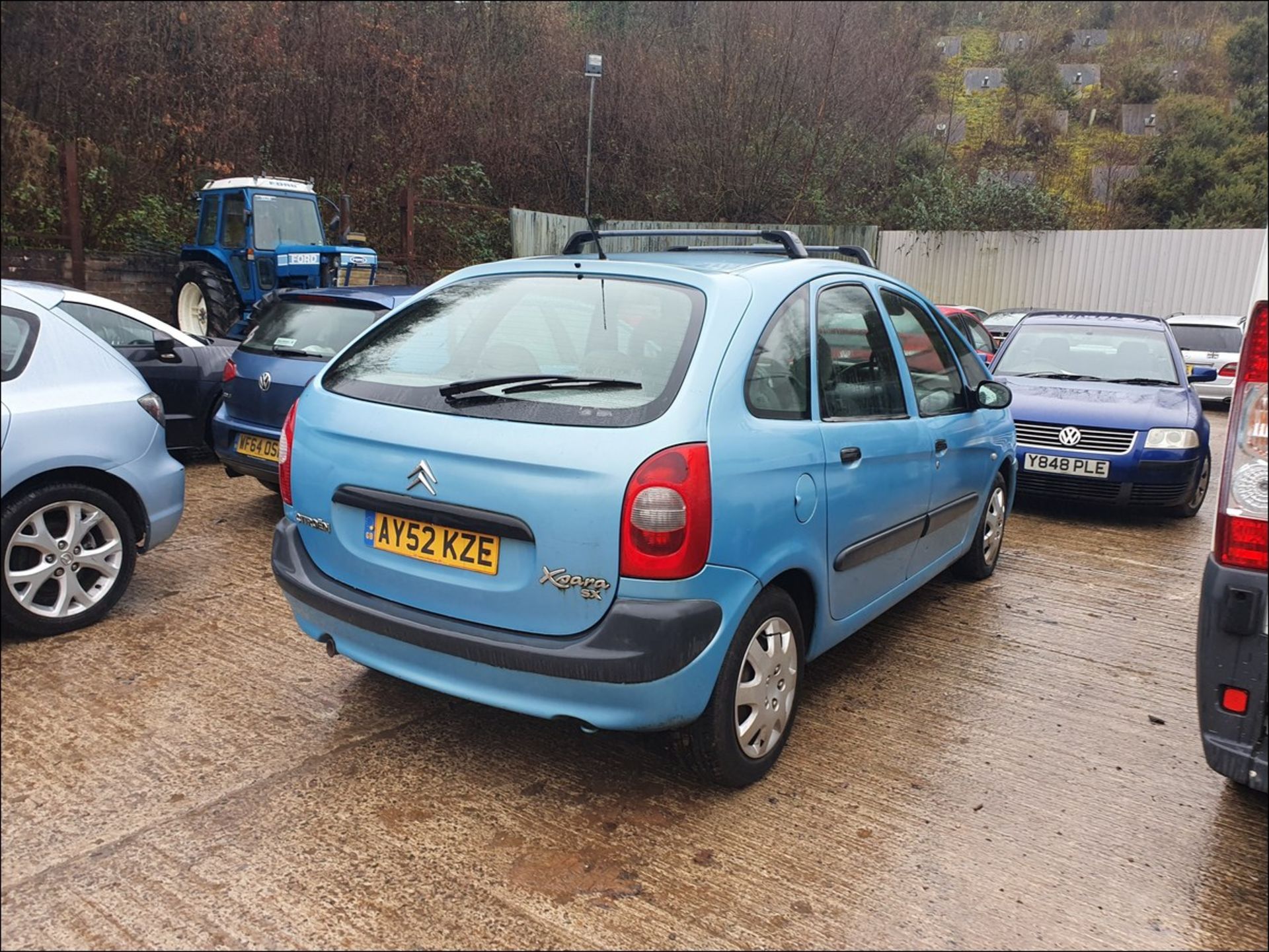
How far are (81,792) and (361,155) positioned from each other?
18.2 m

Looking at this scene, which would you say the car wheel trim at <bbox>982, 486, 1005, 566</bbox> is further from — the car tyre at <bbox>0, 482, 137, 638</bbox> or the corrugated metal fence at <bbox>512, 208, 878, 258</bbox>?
the corrugated metal fence at <bbox>512, 208, 878, 258</bbox>

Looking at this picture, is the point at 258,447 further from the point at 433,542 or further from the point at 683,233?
the point at 433,542

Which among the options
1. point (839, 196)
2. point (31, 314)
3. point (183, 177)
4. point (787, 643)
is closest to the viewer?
point (787, 643)

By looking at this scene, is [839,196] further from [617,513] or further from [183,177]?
[617,513]

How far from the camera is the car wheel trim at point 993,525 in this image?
17.7 ft

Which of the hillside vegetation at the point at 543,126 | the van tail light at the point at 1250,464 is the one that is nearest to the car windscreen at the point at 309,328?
the van tail light at the point at 1250,464

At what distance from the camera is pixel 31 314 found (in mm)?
3961

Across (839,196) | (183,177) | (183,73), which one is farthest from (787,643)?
(839,196)

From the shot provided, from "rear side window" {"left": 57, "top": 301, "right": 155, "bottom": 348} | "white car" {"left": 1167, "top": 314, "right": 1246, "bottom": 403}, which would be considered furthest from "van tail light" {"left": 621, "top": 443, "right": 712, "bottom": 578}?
"white car" {"left": 1167, "top": 314, "right": 1246, "bottom": 403}

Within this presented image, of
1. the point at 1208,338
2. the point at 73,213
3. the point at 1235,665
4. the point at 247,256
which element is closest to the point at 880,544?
the point at 1235,665

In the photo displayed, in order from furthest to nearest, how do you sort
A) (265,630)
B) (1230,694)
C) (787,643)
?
(265,630), (787,643), (1230,694)

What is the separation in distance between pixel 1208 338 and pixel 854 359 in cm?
1505

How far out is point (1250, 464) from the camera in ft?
8.59

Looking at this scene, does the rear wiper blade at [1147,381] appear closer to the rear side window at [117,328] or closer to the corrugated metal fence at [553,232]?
the rear side window at [117,328]
